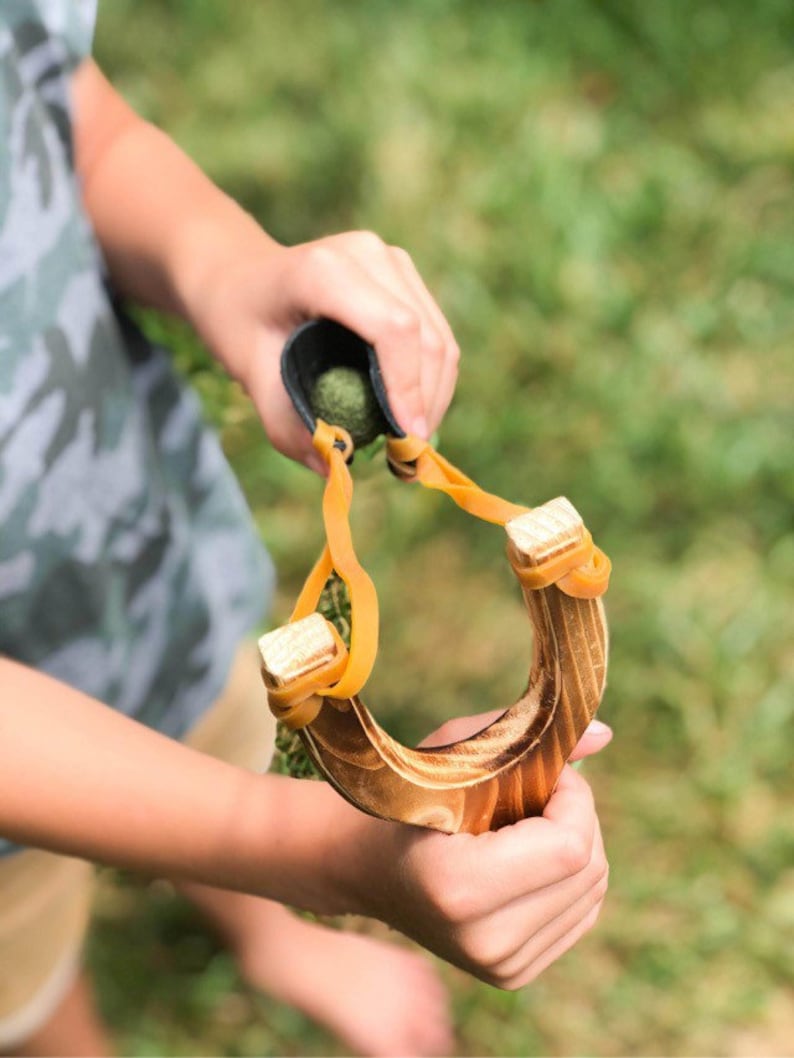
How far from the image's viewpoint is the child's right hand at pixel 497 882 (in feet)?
1.78

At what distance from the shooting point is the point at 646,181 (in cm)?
165

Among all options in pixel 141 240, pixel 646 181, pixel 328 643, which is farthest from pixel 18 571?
pixel 646 181

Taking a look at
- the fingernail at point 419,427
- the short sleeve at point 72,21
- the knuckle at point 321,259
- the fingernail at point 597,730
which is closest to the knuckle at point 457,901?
the fingernail at point 597,730

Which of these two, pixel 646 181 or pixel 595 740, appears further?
pixel 646 181

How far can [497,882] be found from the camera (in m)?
0.54

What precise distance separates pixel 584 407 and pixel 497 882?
100 centimetres

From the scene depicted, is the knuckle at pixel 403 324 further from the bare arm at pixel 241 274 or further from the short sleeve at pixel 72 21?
the short sleeve at pixel 72 21

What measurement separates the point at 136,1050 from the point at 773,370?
108 centimetres

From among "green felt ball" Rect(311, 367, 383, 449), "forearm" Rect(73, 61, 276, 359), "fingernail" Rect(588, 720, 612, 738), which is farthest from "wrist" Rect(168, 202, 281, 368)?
"fingernail" Rect(588, 720, 612, 738)

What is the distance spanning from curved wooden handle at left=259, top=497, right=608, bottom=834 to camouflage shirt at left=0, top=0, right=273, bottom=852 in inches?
14.6

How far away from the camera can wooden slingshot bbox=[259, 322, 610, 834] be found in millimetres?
465

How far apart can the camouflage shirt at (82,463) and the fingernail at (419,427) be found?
0.27 metres

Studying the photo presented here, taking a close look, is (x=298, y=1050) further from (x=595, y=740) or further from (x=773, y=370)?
(x=773, y=370)

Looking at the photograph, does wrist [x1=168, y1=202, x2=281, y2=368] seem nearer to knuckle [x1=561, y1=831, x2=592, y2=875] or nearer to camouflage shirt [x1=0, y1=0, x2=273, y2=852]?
camouflage shirt [x1=0, y1=0, x2=273, y2=852]
